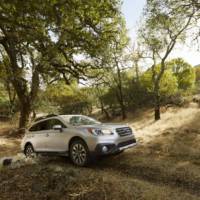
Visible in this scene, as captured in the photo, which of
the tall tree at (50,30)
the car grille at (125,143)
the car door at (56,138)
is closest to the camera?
the tall tree at (50,30)

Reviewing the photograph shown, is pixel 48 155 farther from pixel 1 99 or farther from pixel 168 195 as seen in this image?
pixel 1 99

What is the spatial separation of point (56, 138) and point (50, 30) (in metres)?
3.80

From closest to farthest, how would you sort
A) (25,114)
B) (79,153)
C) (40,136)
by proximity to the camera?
(79,153) < (40,136) < (25,114)

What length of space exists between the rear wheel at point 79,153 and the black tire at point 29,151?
2.46 metres

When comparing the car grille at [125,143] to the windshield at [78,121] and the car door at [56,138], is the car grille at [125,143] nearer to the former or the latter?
the windshield at [78,121]

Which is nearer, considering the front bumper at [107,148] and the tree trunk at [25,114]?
the front bumper at [107,148]

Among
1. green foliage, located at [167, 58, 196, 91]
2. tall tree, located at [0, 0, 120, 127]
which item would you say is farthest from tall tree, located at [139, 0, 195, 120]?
green foliage, located at [167, 58, 196, 91]

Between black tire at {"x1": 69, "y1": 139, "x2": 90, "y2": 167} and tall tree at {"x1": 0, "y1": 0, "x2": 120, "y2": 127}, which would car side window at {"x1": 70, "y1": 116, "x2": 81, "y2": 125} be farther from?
tall tree at {"x1": 0, "y1": 0, "x2": 120, "y2": 127}

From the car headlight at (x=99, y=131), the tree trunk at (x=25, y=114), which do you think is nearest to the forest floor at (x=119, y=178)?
the car headlight at (x=99, y=131)

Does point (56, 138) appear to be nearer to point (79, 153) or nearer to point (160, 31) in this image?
point (79, 153)

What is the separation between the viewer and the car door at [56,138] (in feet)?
32.6

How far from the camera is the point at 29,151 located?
464 inches

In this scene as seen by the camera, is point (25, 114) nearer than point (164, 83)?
Yes

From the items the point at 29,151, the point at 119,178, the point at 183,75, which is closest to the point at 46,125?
the point at 29,151
